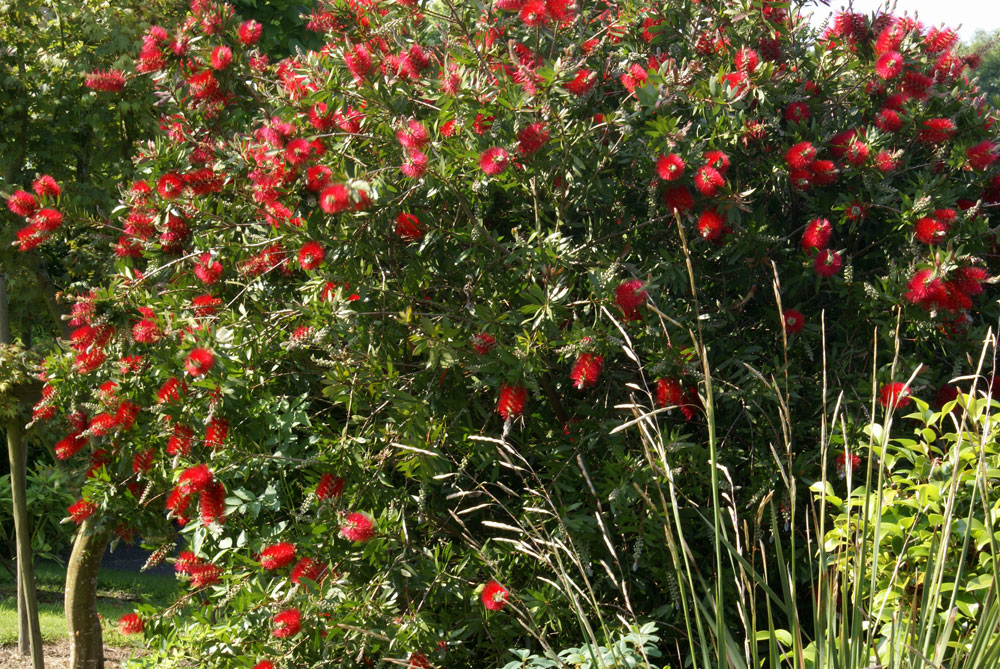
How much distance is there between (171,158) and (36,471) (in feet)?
22.6

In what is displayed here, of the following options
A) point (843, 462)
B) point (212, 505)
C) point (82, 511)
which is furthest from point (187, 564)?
point (843, 462)

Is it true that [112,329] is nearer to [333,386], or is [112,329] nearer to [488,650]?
[333,386]

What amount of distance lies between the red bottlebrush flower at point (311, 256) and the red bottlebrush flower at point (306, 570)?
0.87 metres

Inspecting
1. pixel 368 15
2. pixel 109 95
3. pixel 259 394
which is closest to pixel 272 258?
pixel 259 394

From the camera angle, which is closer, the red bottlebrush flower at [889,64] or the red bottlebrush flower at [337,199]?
the red bottlebrush flower at [337,199]

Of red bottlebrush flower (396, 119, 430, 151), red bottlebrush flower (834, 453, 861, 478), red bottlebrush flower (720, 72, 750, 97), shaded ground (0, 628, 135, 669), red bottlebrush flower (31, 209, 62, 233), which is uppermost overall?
red bottlebrush flower (396, 119, 430, 151)

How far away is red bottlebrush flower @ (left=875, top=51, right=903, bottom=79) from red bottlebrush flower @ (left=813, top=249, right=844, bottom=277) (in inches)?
28.4

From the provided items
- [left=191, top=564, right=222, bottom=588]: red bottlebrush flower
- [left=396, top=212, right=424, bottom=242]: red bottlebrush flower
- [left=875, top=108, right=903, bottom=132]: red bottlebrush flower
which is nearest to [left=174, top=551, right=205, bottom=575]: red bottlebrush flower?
[left=191, top=564, right=222, bottom=588]: red bottlebrush flower

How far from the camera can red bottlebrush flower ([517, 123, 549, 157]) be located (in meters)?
2.70

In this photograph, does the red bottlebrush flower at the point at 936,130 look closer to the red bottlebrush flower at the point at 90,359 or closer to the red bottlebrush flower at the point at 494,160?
A: the red bottlebrush flower at the point at 494,160

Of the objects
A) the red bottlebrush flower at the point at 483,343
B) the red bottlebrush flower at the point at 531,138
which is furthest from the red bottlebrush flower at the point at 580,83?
the red bottlebrush flower at the point at 483,343

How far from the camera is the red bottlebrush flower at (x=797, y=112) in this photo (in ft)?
10.6

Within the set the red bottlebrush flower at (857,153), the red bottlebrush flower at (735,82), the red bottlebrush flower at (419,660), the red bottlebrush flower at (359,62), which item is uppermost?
the red bottlebrush flower at (359,62)

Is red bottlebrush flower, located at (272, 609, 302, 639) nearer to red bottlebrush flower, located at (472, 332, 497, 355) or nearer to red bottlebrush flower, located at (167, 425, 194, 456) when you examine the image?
red bottlebrush flower, located at (167, 425, 194, 456)
